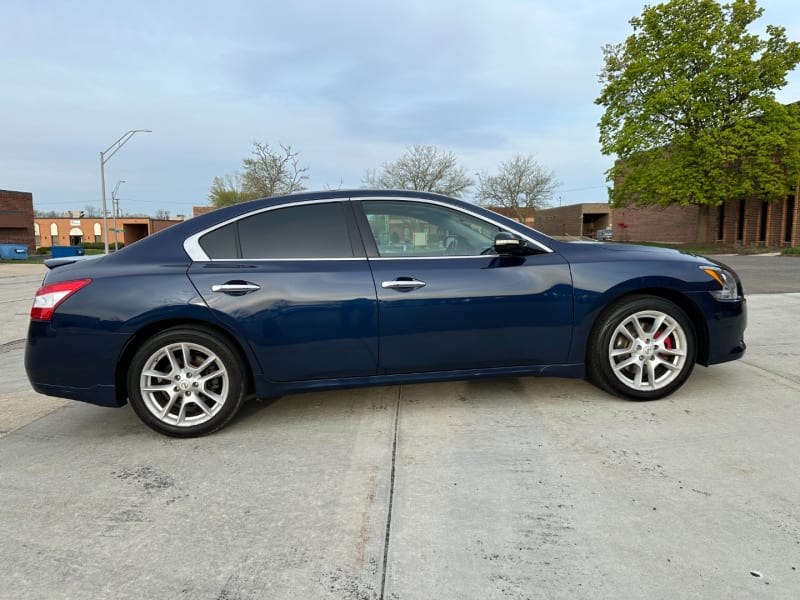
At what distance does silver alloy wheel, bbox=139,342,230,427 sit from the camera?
10.6 feet

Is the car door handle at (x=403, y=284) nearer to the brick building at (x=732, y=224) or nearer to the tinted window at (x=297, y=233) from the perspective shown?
the tinted window at (x=297, y=233)

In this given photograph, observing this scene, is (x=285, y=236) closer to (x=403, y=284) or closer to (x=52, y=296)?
(x=403, y=284)

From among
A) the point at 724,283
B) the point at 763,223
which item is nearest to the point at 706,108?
the point at 763,223

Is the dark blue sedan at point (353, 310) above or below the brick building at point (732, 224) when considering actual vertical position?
below

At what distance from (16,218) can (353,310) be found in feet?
158

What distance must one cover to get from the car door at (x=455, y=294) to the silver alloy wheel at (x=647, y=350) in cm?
44

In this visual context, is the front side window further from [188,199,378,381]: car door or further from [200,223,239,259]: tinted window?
[200,223,239,259]: tinted window

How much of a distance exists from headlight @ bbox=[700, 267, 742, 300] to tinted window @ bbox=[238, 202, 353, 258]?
2706mm

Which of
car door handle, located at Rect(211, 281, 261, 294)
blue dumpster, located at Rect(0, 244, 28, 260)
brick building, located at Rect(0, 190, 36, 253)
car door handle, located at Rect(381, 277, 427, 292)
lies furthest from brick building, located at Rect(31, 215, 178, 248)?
car door handle, located at Rect(381, 277, 427, 292)

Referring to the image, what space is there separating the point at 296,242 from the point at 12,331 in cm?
700

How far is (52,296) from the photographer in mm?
3178

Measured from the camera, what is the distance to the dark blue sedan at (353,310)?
3201mm

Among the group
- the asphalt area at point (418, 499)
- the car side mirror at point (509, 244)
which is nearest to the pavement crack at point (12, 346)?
the asphalt area at point (418, 499)

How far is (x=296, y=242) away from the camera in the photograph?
3.44 metres
